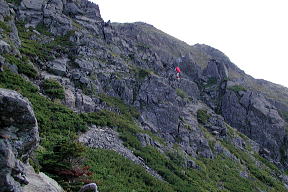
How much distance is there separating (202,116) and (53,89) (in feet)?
132

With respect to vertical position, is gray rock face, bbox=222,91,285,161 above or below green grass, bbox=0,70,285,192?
above

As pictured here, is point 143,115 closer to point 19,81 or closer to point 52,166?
point 19,81

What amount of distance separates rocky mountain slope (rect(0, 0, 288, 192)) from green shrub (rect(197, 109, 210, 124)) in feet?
0.92

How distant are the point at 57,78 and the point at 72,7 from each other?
37063 millimetres

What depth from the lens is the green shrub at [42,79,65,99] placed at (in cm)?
4381

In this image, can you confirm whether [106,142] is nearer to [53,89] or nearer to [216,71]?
[53,89]

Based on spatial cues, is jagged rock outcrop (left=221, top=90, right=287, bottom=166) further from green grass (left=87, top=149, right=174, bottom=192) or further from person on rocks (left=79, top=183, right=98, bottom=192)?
person on rocks (left=79, top=183, right=98, bottom=192)

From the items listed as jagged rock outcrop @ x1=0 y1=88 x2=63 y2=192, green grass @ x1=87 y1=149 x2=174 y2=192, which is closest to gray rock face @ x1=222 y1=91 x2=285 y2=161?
green grass @ x1=87 y1=149 x2=174 y2=192

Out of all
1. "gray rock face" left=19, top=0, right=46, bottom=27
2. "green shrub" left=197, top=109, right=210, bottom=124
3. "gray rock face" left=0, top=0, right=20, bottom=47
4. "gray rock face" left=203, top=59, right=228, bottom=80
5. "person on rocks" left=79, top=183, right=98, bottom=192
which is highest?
"gray rock face" left=203, top=59, right=228, bottom=80

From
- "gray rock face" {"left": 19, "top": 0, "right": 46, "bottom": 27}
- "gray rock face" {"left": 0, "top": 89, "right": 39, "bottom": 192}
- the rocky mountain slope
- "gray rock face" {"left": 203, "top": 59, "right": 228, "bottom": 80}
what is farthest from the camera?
"gray rock face" {"left": 203, "top": 59, "right": 228, "bottom": 80}

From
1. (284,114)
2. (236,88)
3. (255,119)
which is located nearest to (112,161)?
(255,119)

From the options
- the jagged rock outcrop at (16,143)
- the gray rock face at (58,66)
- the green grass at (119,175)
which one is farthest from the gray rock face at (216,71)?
the jagged rock outcrop at (16,143)

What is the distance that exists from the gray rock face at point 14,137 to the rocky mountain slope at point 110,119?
5cm

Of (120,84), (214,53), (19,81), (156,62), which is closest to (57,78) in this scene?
(19,81)
